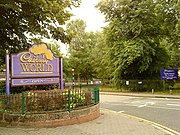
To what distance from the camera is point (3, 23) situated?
14.0 metres

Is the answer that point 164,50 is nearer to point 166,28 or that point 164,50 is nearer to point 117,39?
point 166,28

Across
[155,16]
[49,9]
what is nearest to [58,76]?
[49,9]

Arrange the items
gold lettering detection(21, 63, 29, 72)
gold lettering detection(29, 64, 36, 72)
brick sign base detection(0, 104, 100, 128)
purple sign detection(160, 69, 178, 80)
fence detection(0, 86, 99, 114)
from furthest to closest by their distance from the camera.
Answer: purple sign detection(160, 69, 178, 80) → gold lettering detection(29, 64, 36, 72) → gold lettering detection(21, 63, 29, 72) → fence detection(0, 86, 99, 114) → brick sign base detection(0, 104, 100, 128)

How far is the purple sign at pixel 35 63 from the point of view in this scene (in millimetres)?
11977

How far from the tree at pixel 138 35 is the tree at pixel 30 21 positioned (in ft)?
55.0

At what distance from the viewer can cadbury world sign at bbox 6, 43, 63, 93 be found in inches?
471

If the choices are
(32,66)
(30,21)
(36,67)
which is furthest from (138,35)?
(32,66)

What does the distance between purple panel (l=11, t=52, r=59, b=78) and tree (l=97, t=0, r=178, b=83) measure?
18.3m

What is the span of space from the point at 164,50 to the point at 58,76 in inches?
932

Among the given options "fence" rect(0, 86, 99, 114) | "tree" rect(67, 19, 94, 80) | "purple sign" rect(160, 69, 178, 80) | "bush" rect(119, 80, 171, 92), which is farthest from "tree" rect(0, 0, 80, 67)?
"tree" rect(67, 19, 94, 80)

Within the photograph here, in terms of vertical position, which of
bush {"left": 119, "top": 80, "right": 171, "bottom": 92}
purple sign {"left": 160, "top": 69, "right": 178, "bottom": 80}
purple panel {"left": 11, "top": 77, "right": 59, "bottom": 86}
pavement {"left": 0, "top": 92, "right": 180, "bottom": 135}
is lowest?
pavement {"left": 0, "top": 92, "right": 180, "bottom": 135}

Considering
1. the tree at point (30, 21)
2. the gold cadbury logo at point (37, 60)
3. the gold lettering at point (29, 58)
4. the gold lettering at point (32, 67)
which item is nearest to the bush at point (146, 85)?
the tree at point (30, 21)

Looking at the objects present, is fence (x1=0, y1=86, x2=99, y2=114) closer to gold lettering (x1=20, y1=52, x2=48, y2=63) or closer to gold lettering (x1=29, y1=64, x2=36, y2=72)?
gold lettering (x1=29, y1=64, x2=36, y2=72)

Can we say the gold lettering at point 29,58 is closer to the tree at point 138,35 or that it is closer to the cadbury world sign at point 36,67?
the cadbury world sign at point 36,67
